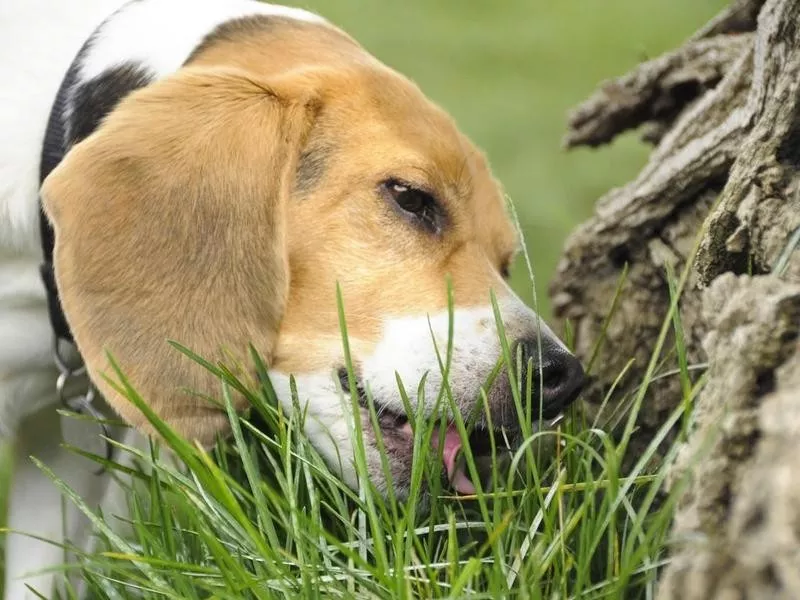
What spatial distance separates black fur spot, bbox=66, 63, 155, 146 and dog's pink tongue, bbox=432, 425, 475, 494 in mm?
1085

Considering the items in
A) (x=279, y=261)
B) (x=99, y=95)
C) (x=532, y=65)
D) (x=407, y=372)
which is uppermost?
(x=532, y=65)

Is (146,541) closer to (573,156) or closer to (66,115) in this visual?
(66,115)

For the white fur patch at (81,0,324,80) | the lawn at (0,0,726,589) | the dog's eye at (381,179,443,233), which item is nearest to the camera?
the dog's eye at (381,179,443,233)

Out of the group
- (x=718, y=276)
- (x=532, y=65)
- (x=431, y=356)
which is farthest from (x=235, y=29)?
(x=532, y=65)

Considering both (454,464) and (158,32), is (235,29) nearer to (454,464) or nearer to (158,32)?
(158,32)

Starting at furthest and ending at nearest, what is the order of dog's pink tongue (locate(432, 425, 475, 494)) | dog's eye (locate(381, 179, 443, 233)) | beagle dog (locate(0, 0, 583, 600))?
dog's eye (locate(381, 179, 443, 233))
beagle dog (locate(0, 0, 583, 600))
dog's pink tongue (locate(432, 425, 475, 494))

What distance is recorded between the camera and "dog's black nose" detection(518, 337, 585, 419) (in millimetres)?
2369

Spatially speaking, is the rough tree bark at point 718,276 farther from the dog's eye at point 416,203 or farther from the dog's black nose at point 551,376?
the dog's eye at point 416,203

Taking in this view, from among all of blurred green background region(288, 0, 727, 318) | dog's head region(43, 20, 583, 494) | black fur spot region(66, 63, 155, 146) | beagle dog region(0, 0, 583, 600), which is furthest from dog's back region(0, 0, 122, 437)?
blurred green background region(288, 0, 727, 318)

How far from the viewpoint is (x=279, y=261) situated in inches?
97.7

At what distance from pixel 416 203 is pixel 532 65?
4.69 metres

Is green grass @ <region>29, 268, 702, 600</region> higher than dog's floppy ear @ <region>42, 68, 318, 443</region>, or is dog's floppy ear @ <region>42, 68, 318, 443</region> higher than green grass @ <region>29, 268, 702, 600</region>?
dog's floppy ear @ <region>42, 68, 318, 443</region>

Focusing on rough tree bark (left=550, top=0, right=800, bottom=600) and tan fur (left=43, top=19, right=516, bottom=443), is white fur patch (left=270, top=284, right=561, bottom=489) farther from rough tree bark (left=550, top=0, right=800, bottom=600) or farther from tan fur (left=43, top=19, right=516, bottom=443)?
rough tree bark (left=550, top=0, right=800, bottom=600)

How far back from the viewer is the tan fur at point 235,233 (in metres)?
2.43
